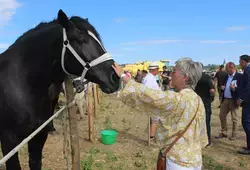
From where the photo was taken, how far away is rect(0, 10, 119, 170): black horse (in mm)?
2383

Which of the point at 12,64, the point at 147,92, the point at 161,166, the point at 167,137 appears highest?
the point at 12,64

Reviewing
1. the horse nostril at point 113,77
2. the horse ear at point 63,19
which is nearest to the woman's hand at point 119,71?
the horse nostril at point 113,77

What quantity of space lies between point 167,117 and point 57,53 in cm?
124

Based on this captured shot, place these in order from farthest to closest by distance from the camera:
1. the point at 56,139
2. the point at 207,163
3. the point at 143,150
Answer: the point at 56,139
the point at 143,150
the point at 207,163

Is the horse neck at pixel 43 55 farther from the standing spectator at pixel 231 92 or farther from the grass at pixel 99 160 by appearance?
the standing spectator at pixel 231 92

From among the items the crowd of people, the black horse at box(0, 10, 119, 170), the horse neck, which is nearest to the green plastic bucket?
the black horse at box(0, 10, 119, 170)

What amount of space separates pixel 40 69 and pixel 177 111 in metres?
1.42

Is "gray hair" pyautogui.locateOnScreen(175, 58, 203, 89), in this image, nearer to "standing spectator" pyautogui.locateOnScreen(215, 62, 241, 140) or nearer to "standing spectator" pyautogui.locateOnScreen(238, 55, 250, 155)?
"standing spectator" pyautogui.locateOnScreen(238, 55, 250, 155)

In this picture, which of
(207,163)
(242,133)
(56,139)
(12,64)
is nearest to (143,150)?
(207,163)

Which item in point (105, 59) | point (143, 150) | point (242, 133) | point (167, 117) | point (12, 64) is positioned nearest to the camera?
point (167, 117)

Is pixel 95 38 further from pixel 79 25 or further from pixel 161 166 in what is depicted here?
pixel 161 166

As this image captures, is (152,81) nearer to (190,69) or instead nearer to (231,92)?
(231,92)

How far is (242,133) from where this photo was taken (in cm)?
741

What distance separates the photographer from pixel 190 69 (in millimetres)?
2051
